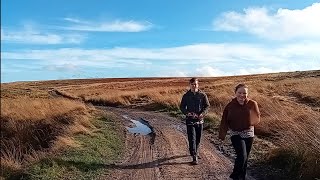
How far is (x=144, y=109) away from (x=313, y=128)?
21.8 metres

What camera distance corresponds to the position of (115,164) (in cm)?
1109

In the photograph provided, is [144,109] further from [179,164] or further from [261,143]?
[179,164]

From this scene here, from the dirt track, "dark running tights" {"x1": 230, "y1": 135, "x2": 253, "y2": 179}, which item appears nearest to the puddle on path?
the dirt track

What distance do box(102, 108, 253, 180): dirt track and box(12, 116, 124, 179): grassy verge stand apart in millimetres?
350

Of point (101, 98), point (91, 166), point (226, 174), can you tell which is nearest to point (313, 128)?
point (226, 174)

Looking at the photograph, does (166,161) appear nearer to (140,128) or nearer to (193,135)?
(193,135)

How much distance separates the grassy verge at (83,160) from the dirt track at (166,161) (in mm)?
350

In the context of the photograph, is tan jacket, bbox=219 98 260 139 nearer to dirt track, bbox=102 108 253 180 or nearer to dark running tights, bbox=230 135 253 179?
dark running tights, bbox=230 135 253 179

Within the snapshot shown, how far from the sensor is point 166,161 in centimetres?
1127

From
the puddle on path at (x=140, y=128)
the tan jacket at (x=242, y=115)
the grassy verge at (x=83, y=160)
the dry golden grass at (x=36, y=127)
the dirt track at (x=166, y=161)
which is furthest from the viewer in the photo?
the puddle on path at (x=140, y=128)

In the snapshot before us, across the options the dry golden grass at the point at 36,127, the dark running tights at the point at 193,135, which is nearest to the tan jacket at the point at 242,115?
the dark running tights at the point at 193,135

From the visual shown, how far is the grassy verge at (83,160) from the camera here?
9609 mm

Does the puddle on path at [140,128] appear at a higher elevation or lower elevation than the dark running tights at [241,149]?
lower

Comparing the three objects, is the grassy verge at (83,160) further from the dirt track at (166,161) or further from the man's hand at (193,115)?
the man's hand at (193,115)
